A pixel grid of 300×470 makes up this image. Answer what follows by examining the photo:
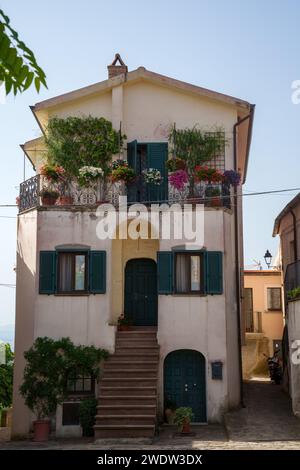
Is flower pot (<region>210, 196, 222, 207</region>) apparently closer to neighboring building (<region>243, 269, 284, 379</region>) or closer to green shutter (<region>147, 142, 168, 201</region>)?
green shutter (<region>147, 142, 168, 201</region>)

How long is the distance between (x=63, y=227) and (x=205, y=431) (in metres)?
7.23

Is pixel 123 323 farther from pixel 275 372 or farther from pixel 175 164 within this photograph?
pixel 275 372

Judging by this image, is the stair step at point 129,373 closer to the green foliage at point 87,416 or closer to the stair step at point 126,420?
the green foliage at point 87,416

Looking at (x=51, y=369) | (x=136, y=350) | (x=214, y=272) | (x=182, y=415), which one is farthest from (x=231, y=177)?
(x=51, y=369)

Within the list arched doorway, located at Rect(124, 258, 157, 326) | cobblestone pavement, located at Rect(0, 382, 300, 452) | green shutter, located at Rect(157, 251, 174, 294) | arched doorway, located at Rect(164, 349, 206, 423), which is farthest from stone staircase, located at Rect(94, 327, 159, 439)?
green shutter, located at Rect(157, 251, 174, 294)

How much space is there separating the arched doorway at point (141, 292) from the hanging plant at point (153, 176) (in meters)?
2.75

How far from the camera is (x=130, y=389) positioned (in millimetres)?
17891

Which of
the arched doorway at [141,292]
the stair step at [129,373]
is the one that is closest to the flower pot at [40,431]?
the stair step at [129,373]

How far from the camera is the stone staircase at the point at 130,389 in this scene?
16.7 meters

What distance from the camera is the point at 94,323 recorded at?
19.2 metres

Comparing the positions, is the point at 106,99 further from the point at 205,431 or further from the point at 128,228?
the point at 205,431

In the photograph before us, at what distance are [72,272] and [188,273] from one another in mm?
3526

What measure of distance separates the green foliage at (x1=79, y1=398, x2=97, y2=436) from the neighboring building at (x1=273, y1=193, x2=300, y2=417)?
5.78 m

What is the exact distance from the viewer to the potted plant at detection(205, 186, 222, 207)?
19891 millimetres
